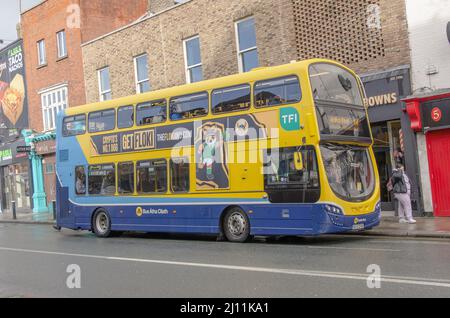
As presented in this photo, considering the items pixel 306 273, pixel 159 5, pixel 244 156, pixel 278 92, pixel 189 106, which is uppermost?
pixel 159 5

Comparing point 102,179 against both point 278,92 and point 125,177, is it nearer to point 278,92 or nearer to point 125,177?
point 125,177

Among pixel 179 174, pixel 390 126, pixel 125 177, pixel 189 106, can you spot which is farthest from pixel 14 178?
pixel 390 126

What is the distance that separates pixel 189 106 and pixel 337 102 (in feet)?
12.8

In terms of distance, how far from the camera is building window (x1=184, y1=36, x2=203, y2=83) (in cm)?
2134

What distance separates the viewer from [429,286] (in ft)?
22.3

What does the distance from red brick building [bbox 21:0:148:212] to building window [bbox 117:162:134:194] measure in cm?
1293

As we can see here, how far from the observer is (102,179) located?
634 inches

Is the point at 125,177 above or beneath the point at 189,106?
beneath

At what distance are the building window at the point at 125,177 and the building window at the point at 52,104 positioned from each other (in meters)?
14.5

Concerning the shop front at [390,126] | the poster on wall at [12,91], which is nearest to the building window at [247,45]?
the shop front at [390,126]

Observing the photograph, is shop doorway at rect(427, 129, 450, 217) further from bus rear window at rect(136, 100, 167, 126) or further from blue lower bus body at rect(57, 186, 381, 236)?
bus rear window at rect(136, 100, 167, 126)

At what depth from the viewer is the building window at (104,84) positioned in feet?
84.5

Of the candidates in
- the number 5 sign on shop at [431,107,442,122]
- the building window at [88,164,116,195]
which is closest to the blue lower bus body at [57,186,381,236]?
the building window at [88,164,116,195]
